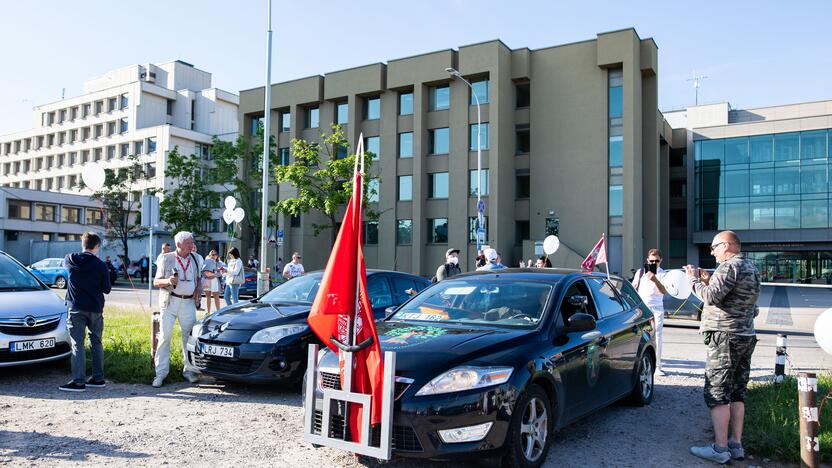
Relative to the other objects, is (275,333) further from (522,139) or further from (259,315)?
(522,139)

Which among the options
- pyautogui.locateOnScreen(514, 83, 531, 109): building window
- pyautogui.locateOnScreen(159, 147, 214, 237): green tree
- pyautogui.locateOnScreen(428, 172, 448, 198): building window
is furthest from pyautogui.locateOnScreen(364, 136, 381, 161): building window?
pyautogui.locateOnScreen(159, 147, 214, 237): green tree

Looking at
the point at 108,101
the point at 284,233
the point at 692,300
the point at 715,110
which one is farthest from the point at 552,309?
the point at 108,101

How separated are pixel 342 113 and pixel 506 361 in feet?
138

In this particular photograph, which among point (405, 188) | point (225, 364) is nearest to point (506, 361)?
point (225, 364)

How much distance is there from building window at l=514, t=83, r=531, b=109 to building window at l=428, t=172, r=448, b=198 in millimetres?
6367

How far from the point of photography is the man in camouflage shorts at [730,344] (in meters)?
4.93

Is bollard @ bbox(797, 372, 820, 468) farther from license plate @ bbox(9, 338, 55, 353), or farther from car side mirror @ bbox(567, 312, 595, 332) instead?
license plate @ bbox(9, 338, 55, 353)

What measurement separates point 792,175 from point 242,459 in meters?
48.9

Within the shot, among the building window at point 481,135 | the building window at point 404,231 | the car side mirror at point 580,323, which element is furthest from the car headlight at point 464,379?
the building window at point 404,231

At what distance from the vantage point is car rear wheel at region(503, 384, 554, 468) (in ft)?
14.3

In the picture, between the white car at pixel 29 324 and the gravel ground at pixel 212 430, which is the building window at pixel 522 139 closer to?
the gravel ground at pixel 212 430

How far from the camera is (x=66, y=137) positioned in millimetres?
77438

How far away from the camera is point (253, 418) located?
20.3 feet

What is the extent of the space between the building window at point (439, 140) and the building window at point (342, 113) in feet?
21.7
